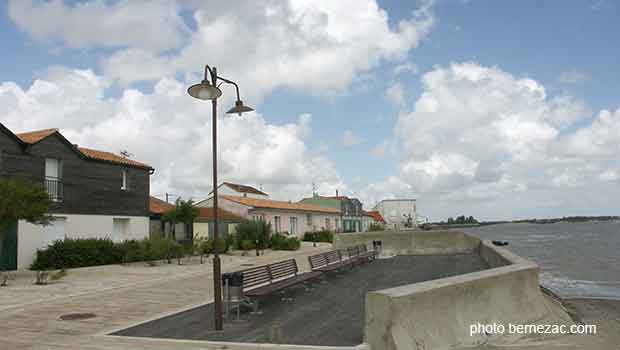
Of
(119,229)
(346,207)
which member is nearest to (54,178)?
(119,229)

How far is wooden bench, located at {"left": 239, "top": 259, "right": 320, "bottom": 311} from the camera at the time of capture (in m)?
9.83

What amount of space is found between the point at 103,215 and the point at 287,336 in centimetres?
1869

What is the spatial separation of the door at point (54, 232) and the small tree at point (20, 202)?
458 centimetres

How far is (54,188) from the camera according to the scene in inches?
844

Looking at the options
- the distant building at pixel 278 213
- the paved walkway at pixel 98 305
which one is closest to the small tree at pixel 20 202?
the paved walkway at pixel 98 305

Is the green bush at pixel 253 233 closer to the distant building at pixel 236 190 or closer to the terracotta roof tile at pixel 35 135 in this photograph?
the terracotta roof tile at pixel 35 135

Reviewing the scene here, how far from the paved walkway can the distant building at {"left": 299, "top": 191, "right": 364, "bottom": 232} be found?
42.4 meters

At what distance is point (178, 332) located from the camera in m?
8.10

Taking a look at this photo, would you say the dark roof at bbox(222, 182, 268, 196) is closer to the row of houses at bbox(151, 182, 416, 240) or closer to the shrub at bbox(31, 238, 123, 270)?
the row of houses at bbox(151, 182, 416, 240)

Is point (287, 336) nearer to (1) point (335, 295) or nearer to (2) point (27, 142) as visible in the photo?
(1) point (335, 295)

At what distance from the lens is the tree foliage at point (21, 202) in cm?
1538

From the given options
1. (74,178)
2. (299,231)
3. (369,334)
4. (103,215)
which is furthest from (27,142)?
(299,231)

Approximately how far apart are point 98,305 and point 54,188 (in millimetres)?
12101

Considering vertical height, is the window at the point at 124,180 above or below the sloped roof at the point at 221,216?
above
